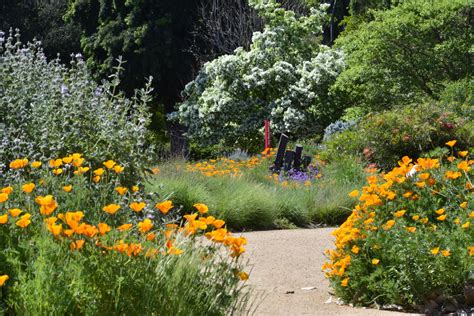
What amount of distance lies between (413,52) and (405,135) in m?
3.85

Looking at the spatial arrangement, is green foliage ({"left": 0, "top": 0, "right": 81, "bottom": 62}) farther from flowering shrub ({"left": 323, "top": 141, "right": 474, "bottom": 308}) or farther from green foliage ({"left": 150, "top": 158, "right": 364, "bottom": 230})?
flowering shrub ({"left": 323, "top": 141, "right": 474, "bottom": 308})

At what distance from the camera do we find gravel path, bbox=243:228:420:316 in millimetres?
6355

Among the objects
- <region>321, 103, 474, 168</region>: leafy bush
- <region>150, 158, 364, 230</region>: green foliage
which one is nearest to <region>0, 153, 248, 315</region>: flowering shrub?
<region>150, 158, 364, 230</region>: green foliage

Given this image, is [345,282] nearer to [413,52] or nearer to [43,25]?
[413,52]

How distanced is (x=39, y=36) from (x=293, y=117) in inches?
599

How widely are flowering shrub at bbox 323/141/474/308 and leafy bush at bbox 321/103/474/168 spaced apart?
9.57 metres

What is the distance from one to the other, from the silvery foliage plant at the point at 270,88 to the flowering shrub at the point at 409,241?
1608 cm

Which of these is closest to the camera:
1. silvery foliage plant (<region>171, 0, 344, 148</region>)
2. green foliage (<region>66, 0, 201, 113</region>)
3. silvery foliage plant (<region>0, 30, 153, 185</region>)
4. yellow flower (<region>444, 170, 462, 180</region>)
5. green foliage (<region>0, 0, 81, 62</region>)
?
yellow flower (<region>444, 170, 462, 180</region>)

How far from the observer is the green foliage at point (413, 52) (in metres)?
19.6

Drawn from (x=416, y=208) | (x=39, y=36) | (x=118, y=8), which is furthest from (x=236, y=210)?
(x=39, y=36)

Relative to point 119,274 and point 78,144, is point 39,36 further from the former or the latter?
point 119,274

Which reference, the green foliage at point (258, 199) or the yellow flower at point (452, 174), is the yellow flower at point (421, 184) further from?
the green foliage at point (258, 199)

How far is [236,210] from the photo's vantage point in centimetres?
1148

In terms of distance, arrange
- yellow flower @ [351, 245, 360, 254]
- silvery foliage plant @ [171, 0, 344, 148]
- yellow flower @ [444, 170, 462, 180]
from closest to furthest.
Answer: yellow flower @ [351, 245, 360, 254]
yellow flower @ [444, 170, 462, 180]
silvery foliage plant @ [171, 0, 344, 148]
